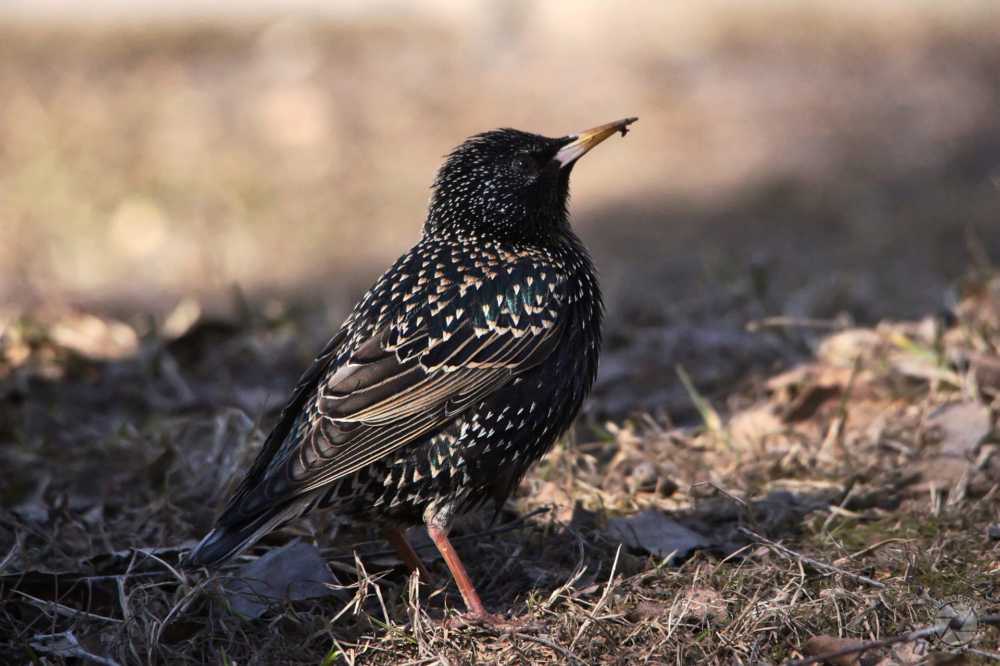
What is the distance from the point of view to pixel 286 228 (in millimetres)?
10047

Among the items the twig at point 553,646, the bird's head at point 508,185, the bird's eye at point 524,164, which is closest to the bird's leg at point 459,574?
the twig at point 553,646

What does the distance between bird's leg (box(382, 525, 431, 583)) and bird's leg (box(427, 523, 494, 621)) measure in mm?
75

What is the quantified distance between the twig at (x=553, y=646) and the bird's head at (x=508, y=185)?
1.48 metres

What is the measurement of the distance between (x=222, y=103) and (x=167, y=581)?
8.58 m

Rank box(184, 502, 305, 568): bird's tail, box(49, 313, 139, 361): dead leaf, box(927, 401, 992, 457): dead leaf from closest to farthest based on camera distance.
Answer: box(184, 502, 305, 568): bird's tail, box(927, 401, 992, 457): dead leaf, box(49, 313, 139, 361): dead leaf

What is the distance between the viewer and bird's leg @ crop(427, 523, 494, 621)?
348 cm

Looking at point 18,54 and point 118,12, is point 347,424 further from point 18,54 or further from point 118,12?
point 118,12

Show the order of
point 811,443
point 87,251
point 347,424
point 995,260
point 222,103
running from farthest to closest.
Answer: point 222,103, point 87,251, point 995,260, point 811,443, point 347,424

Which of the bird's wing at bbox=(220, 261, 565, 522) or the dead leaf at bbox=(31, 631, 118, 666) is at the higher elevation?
the bird's wing at bbox=(220, 261, 565, 522)

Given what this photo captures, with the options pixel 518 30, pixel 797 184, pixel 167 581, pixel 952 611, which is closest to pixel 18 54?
pixel 518 30

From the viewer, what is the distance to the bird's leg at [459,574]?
11.4ft

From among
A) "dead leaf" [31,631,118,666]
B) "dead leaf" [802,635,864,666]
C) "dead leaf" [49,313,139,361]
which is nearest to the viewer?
"dead leaf" [802,635,864,666]

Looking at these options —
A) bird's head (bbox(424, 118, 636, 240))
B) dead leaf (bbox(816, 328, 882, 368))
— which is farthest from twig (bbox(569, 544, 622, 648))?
dead leaf (bbox(816, 328, 882, 368))

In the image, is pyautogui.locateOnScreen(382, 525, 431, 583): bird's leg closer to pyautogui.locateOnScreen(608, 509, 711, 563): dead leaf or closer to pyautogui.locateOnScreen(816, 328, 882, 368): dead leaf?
pyautogui.locateOnScreen(608, 509, 711, 563): dead leaf
